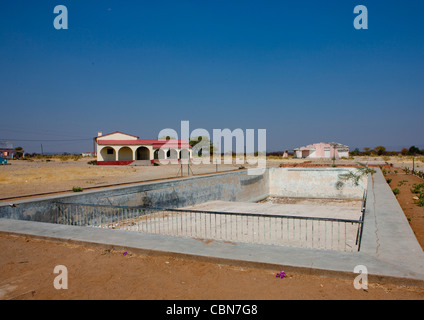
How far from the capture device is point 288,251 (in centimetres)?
457

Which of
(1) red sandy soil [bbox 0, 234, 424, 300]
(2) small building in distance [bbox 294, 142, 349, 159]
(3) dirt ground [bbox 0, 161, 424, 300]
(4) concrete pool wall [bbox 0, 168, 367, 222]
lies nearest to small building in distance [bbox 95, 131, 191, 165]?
(4) concrete pool wall [bbox 0, 168, 367, 222]

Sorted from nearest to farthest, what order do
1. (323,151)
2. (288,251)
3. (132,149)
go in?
(288,251), (132,149), (323,151)

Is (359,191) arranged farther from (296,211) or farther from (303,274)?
(303,274)

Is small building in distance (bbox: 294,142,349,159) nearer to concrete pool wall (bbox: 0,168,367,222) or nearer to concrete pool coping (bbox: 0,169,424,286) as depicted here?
concrete pool wall (bbox: 0,168,367,222)

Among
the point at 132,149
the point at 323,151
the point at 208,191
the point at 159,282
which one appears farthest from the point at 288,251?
the point at 323,151

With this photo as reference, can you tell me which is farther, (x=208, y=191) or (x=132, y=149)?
(x=132, y=149)

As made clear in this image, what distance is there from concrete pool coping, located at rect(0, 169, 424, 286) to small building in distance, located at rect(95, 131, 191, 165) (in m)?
31.2

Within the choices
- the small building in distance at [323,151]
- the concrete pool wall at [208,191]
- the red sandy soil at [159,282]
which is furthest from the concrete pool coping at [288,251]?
the small building in distance at [323,151]

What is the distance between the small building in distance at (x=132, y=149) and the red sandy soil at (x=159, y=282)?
32462mm

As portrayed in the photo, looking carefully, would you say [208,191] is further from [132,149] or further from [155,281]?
[132,149]

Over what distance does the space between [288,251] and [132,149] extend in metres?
35.8

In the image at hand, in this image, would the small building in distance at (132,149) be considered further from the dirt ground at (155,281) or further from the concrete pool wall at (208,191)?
the dirt ground at (155,281)

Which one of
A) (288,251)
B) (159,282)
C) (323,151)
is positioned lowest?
(159,282)

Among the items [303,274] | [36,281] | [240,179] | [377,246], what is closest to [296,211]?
[240,179]
